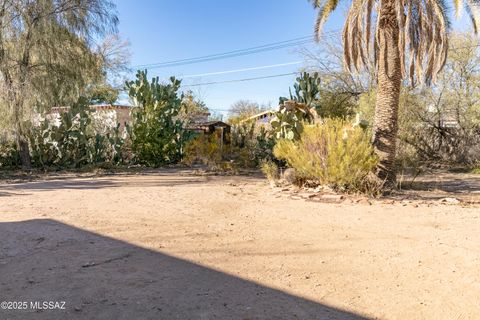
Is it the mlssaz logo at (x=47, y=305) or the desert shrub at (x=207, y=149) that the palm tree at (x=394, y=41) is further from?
the mlssaz logo at (x=47, y=305)

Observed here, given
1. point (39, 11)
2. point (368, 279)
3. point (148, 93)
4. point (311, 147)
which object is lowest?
point (368, 279)

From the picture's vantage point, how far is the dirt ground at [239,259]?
325 cm

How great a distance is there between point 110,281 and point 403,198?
6.66m

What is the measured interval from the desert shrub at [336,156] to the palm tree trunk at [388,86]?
22.1 inches

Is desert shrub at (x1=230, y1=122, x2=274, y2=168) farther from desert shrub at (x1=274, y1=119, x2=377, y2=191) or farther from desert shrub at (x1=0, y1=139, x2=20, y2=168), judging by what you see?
desert shrub at (x1=0, y1=139, x2=20, y2=168)

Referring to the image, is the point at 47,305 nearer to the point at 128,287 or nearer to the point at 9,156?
the point at 128,287

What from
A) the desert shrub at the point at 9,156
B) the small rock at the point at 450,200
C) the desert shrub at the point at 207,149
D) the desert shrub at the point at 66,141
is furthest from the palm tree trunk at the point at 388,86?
Result: the desert shrub at the point at 9,156

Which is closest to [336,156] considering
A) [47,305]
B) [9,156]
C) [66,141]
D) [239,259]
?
[239,259]

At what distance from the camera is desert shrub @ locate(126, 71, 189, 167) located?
15695 mm

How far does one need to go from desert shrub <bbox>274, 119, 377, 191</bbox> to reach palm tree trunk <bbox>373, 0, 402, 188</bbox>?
0.56 meters

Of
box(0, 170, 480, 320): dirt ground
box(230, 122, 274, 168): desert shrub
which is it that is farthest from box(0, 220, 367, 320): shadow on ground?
box(230, 122, 274, 168): desert shrub

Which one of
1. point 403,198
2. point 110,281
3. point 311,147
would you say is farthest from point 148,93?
point 110,281

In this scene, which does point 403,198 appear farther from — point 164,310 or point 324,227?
point 164,310

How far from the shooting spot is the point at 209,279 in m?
3.80
